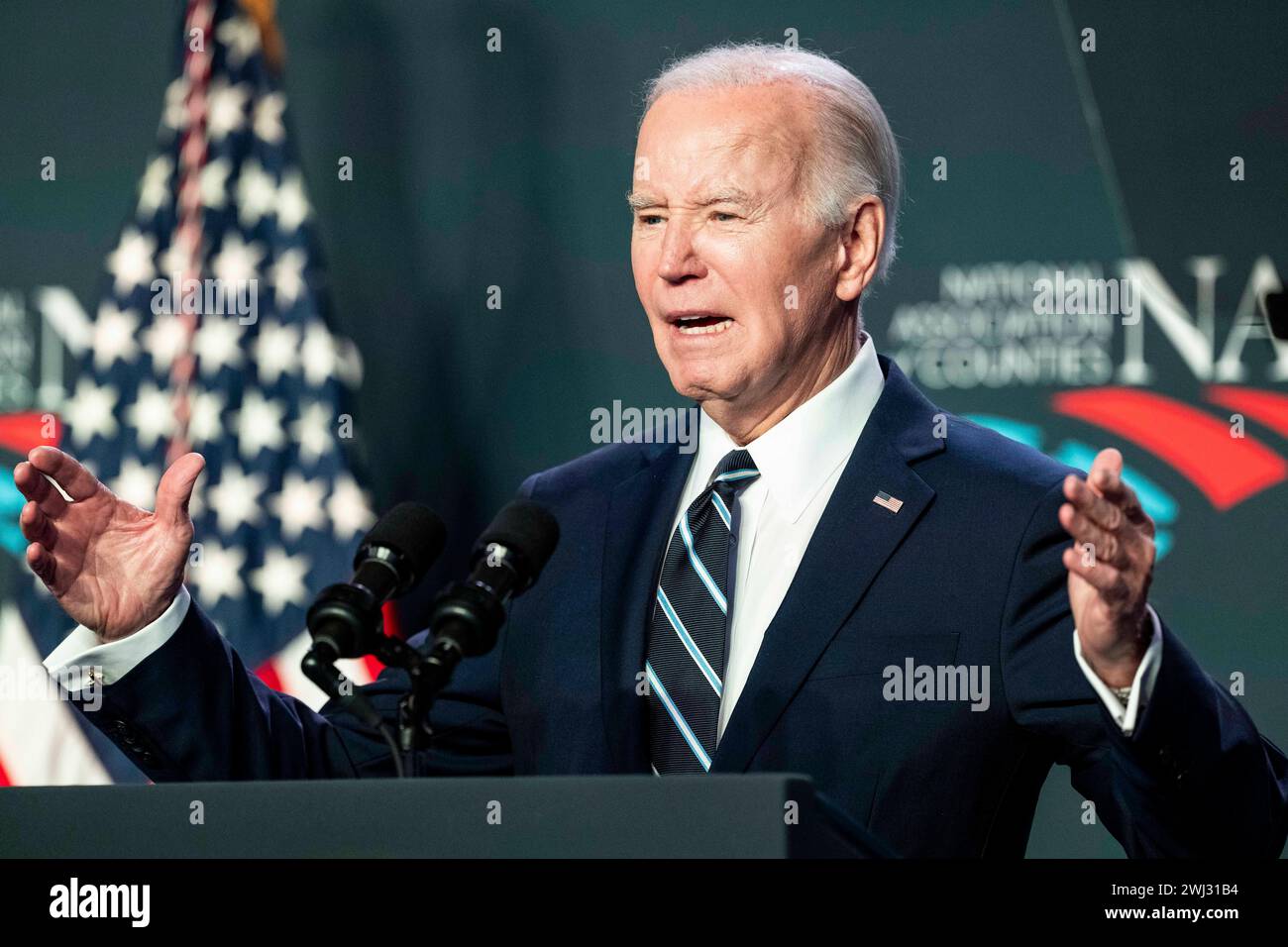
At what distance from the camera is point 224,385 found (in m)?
3.63

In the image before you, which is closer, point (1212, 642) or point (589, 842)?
point (589, 842)

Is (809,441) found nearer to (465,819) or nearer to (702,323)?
(702,323)

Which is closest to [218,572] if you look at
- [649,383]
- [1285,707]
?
[649,383]

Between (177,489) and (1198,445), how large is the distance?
2.18m

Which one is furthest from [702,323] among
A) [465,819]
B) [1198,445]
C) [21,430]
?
[21,430]

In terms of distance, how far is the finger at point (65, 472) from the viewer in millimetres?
1779

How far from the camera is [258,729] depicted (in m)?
2.06

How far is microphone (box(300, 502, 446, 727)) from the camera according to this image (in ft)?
4.81

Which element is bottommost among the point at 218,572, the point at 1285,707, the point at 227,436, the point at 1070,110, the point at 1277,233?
the point at 1285,707

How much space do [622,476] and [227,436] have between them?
4.96 ft

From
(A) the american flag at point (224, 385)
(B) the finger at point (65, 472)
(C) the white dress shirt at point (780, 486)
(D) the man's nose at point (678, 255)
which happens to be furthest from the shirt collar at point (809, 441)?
(A) the american flag at point (224, 385)

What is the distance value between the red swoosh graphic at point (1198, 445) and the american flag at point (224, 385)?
1707 millimetres

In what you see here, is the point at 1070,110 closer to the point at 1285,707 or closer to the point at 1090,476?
the point at 1285,707

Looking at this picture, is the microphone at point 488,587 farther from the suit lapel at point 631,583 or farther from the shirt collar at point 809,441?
the shirt collar at point 809,441
